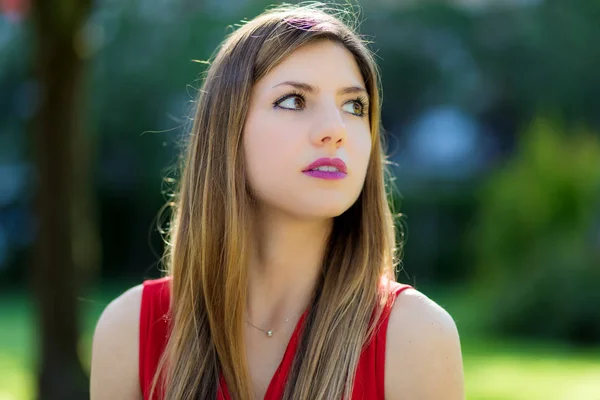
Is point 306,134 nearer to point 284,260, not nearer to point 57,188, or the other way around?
point 284,260

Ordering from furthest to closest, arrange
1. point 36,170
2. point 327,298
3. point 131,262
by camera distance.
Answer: point 131,262
point 36,170
point 327,298

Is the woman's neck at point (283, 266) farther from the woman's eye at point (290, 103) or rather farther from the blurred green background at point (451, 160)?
the blurred green background at point (451, 160)

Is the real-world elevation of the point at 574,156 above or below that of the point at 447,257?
above

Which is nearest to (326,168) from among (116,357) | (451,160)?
(116,357)

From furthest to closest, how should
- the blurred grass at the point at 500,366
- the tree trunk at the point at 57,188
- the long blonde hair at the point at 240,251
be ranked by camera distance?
the blurred grass at the point at 500,366, the tree trunk at the point at 57,188, the long blonde hair at the point at 240,251

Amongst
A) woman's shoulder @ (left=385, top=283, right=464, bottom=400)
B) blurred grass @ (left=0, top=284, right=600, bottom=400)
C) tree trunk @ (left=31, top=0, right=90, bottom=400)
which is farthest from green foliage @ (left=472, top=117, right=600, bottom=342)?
woman's shoulder @ (left=385, top=283, right=464, bottom=400)

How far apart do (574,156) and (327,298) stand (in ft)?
29.0

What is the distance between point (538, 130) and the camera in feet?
34.3

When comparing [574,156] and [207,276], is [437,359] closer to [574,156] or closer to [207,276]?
[207,276]

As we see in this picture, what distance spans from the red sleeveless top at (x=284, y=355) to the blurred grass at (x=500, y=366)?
214 cm

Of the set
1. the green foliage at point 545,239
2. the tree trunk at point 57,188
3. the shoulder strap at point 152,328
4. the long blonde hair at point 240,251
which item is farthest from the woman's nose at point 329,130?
the green foliage at point 545,239

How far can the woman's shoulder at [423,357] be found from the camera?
1.91 m

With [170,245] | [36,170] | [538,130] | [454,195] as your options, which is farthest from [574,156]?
[170,245]

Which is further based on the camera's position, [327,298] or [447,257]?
[447,257]
